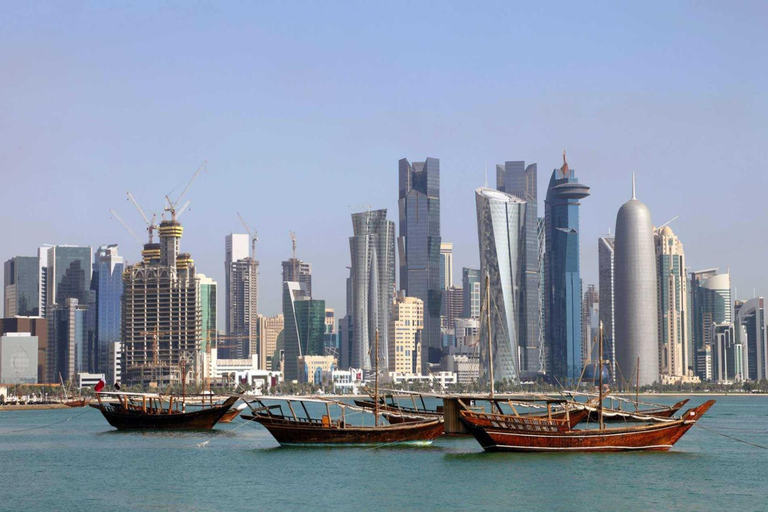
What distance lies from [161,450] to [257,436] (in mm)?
20784

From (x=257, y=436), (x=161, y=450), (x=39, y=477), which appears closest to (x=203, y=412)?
(x=257, y=436)

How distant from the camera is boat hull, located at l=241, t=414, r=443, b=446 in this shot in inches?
4262

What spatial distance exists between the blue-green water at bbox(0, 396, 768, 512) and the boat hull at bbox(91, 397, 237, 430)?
22837 millimetres

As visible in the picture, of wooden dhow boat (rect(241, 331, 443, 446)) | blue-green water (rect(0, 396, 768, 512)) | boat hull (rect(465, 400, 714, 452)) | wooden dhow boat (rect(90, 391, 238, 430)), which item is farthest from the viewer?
wooden dhow boat (rect(90, 391, 238, 430))

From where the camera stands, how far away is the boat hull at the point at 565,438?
318 feet

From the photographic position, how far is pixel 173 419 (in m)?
148

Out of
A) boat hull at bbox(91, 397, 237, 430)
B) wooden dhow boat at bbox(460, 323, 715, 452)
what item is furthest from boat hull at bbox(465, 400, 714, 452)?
boat hull at bbox(91, 397, 237, 430)

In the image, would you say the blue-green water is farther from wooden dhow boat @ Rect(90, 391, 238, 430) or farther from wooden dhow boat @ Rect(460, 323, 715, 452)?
wooden dhow boat @ Rect(90, 391, 238, 430)

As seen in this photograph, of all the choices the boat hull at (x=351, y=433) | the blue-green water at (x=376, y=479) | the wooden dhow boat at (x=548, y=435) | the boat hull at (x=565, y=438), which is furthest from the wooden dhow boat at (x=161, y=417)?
the boat hull at (x=565, y=438)

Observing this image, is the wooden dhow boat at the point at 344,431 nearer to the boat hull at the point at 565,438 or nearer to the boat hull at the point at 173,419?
the boat hull at the point at 565,438

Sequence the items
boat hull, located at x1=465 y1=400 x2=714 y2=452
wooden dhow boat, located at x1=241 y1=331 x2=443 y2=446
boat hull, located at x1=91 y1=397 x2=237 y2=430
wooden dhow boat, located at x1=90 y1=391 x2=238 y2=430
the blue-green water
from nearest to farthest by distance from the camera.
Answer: the blue-green water, boat hull, located at x1=465 y1=400 x2=714 y2=452, wooden dhow boat, located at x1=241 y1=331 x2=443 y2=446, wooden dhow boat, located at x1=90 y1=391 x2=238 y2=430, boat hull, located at x1=91 y1=397 x2=237 y2=430

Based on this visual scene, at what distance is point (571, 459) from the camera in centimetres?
9838

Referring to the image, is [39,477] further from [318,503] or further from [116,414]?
[116,414]

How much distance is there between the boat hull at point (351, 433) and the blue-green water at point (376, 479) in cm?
113
